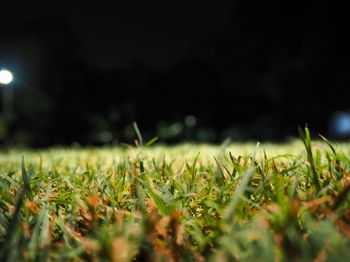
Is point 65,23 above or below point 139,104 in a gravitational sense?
above

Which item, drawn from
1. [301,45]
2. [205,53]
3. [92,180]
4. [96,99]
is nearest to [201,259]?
[92,180]

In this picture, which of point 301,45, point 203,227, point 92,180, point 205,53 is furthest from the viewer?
point 205,53

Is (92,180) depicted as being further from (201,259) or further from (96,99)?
(96,99)

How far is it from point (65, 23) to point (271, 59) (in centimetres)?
1867

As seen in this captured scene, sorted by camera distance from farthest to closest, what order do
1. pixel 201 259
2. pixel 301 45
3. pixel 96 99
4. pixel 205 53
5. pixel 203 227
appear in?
pixel 96 99
pixel 205 53
pixel 301 45
pixel 203 227
pixel 201 259

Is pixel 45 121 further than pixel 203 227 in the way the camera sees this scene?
Yes

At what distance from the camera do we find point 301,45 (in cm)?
1527

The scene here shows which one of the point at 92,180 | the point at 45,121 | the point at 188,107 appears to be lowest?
the point at 92,180

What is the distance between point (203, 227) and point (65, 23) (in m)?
30.6

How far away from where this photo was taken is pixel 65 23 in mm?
28984

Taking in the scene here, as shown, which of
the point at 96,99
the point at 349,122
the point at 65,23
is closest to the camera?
the point at 96,99

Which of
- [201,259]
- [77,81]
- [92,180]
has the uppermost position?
[77,81]

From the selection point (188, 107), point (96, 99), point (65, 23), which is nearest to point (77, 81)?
point (96, 99)

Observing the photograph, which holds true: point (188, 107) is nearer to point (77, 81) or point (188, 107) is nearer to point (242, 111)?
point (242, 111)
